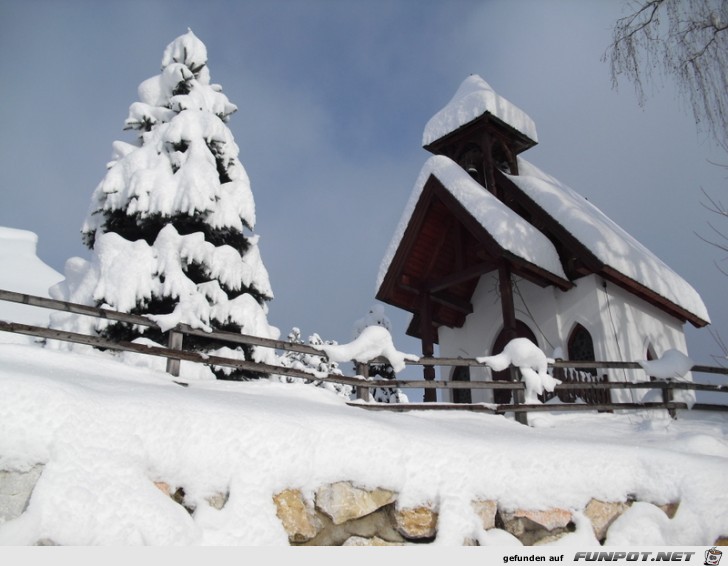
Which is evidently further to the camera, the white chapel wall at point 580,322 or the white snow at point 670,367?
the white chapel wall at point 580,322

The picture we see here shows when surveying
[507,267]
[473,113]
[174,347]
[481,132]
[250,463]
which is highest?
[473,113]

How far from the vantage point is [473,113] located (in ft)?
53.1

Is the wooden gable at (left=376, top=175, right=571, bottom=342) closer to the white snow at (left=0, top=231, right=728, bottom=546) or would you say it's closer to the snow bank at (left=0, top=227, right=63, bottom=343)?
the white snow at (left=0, top=231, right=728, bottom=546)

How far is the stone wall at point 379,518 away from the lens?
16.2 feet

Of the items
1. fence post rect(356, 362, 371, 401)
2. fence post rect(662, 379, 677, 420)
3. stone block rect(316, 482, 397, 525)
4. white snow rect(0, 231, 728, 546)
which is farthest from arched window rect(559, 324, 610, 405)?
stone block rect(316, 482, 397, 525)

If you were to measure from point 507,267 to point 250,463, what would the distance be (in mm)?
9406

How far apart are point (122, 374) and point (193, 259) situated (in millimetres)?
5564

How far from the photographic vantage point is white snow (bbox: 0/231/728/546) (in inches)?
165

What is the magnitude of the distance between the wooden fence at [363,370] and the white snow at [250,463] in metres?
0.26

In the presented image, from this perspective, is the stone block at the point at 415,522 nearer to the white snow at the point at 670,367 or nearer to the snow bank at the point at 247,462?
the snow bank at the point at 247,462

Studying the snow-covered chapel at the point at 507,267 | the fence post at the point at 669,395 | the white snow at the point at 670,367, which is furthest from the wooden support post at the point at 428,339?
the fence post at the point at 669,395

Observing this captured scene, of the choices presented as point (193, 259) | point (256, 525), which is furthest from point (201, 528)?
point (193, 259)

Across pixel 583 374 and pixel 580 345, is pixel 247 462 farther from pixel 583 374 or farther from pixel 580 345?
pixel 580 345

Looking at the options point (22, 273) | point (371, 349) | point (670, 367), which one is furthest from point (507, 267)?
point (22, 273)
